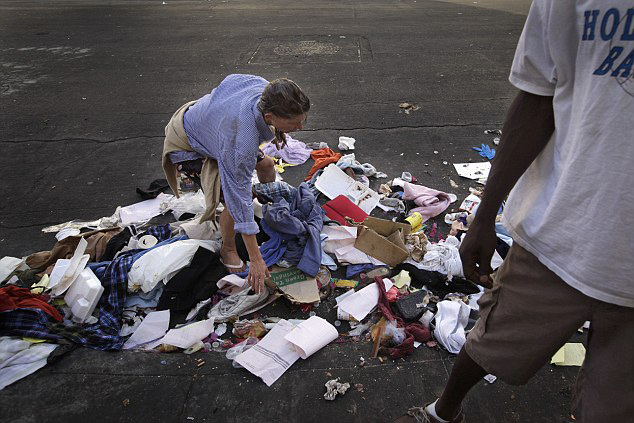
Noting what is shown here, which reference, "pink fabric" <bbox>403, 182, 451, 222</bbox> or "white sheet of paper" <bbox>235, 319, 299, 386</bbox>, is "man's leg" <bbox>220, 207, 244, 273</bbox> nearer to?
"white sheet of paper" <bbox>235, 319, 299, 386</bbox>

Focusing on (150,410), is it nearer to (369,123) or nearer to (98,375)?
(98,375)

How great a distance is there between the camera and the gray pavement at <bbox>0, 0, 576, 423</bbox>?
2.17 metres

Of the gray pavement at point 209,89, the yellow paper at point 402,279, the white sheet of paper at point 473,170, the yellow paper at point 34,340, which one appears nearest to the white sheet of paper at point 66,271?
the yellow paper at point 34,340

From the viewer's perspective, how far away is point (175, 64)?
704 cm

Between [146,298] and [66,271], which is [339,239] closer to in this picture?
[146,298]

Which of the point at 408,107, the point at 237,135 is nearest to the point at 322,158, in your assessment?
the point at 408,107

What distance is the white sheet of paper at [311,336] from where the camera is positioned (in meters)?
2.37

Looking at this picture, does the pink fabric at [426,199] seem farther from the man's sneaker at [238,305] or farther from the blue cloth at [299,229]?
the man's sneaker at [238,305]

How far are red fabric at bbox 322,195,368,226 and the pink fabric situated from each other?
0.43 m

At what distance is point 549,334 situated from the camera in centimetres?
133

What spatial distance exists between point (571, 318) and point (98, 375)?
229 cm

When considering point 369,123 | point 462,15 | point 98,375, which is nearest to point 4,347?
point 98,375

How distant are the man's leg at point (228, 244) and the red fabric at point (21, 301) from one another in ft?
3.43

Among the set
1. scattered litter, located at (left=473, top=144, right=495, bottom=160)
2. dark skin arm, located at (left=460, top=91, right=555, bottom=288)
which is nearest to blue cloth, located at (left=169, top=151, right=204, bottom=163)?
dark skin arm, located at (left=460, top=91, right=555, bottom=288)
